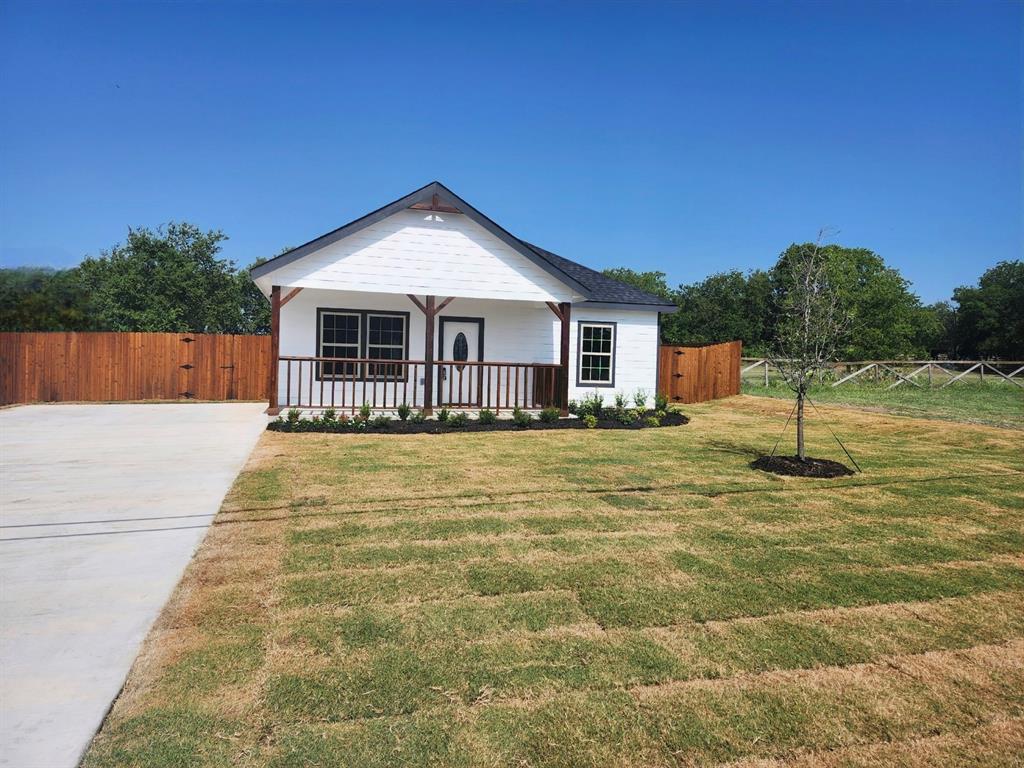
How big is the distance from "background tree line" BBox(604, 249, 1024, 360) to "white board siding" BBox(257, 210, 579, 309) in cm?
4274

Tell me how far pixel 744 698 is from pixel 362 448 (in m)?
7.57

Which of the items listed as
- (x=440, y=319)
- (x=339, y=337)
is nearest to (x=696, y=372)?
(x=440, y=319)

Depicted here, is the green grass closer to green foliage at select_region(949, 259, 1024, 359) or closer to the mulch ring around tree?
the mulch ring around tree

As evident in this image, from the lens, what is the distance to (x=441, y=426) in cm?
1170

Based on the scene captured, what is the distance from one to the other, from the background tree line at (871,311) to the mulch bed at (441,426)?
141ft

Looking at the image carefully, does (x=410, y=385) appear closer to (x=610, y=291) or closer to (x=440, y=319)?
(x=440, y=319)

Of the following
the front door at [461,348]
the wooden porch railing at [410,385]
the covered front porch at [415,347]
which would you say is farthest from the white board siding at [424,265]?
the front door at [461,348]

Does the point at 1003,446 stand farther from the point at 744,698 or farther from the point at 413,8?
the point at 413,8

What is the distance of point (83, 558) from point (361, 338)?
422 inches

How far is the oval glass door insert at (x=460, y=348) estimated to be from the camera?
15375 mm

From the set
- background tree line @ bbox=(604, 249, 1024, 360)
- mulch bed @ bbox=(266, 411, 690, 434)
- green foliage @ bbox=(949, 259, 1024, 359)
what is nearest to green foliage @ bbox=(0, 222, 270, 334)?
mulch bed @ bbox=(266, 411, 690, 434)

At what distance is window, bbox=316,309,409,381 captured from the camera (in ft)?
47.9

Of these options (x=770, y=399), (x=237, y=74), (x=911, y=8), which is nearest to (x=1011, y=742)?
(x=911, y=8)

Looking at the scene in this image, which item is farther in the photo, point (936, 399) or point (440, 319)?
point (936, 399)
